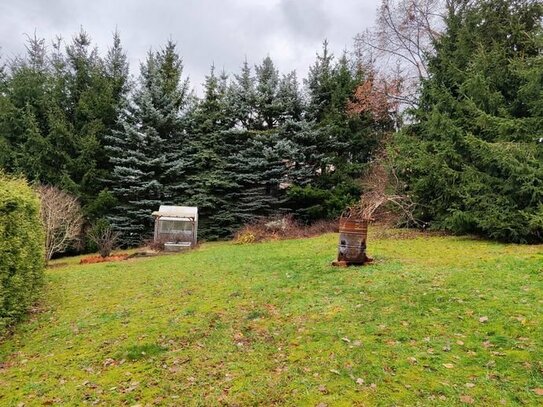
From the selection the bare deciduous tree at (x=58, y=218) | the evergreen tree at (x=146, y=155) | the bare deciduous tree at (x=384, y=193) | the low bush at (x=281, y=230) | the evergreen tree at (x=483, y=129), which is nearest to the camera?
the evergreen tree at (x=483, y=129)

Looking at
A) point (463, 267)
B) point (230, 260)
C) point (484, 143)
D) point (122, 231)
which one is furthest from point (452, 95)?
point (122, 231)

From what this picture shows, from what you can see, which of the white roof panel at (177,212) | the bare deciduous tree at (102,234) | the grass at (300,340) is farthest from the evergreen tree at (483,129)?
the bare deciduous tree at (102,234)

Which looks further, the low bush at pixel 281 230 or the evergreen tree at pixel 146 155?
the evergreen tree at pixel 146 155

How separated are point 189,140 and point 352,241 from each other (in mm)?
14570

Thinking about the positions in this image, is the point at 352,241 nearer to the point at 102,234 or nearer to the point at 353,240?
the point at 353,240

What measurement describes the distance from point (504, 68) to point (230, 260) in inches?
399

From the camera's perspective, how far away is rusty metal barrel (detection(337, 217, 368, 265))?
25.6 feet

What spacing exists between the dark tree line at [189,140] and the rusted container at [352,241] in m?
10.0

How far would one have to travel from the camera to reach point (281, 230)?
17.1 meters

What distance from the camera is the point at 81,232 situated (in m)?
17.9

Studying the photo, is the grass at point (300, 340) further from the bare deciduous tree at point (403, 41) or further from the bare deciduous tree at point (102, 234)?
the bare deciduous tree at point (403, 41)

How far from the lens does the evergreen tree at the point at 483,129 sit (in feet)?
32.2

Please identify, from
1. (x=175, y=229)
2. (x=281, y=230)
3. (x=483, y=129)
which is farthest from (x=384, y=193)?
(x=175, y=229)

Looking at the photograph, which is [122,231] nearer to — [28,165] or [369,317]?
[28,165]
